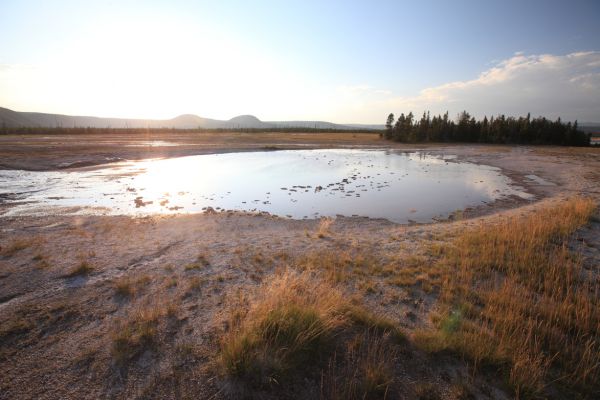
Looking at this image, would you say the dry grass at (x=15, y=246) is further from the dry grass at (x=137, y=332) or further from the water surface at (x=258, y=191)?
the dry grass at (x=137, y=332)

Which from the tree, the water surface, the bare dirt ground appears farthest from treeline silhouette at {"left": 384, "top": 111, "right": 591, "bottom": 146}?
the bare dirt ground

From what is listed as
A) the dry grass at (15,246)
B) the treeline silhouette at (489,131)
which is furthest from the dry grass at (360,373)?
the treeline silhouette at (489,131)

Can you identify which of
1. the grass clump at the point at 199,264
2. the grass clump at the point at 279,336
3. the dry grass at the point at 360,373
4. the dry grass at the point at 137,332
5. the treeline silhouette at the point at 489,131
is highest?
the treeline silhouette at the point at 489,131

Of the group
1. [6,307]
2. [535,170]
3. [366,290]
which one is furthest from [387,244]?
[535,170]

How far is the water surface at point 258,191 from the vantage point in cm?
1605

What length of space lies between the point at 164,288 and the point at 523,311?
803 centimetres

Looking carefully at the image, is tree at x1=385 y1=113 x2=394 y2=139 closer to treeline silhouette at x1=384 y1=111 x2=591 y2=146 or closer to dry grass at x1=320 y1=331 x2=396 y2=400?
treeline silhouette at x1=384 y1=111 x2=591 y2=146

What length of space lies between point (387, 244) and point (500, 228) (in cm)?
456

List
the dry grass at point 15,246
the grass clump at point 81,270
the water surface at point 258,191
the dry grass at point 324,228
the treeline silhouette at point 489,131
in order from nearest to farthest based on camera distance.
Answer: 1. the grass clump at point 81,270
2. the dry grass at point 15,246
3. the dry grass at point 324,228
4. the water surface at point 258,191
5. the treeline silhouette at point 489,131

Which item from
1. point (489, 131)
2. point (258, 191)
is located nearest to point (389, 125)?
point (489, 131)

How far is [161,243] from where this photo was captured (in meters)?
10.3

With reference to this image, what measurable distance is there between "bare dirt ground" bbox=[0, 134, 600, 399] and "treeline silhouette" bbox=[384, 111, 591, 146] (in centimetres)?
7830

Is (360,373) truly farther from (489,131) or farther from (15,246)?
(489,131)

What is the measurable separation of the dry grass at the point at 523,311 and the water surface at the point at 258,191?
6.46m
